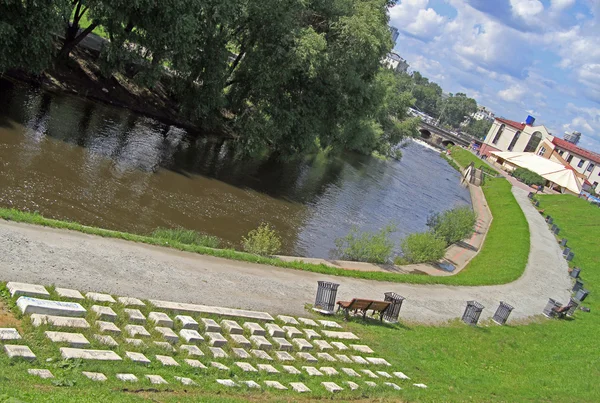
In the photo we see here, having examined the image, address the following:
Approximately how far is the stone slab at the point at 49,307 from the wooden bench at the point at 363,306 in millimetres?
8437

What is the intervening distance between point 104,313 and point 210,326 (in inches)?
98.2

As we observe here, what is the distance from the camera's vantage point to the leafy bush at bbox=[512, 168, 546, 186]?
91.0 m

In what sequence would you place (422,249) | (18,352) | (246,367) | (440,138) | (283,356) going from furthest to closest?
1. (440,138)
2. (422,249)
3. (283,356)
4. (246,367)
5. (18,352)

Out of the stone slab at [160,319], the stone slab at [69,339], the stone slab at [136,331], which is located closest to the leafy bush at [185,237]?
the stone slab at [160,319]

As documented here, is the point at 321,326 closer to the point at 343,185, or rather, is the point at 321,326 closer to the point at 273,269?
the point at 273,269

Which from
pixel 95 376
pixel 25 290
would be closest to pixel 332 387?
pixel 95 376

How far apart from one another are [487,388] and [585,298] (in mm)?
19634

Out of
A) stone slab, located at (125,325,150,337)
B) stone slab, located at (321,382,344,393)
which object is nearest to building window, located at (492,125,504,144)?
stone slab, located at (321,382,344,393)

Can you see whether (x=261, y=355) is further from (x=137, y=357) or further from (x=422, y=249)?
(x=422, y=249)

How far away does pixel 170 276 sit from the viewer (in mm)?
15336

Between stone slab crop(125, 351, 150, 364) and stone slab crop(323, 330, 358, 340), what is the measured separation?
Result: 619 centimetres

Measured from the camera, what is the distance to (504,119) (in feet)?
422

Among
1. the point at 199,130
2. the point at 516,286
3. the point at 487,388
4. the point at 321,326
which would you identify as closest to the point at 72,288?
the point at 321,326

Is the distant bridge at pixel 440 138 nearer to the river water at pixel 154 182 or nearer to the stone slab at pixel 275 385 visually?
the river water at pixel 154 182
